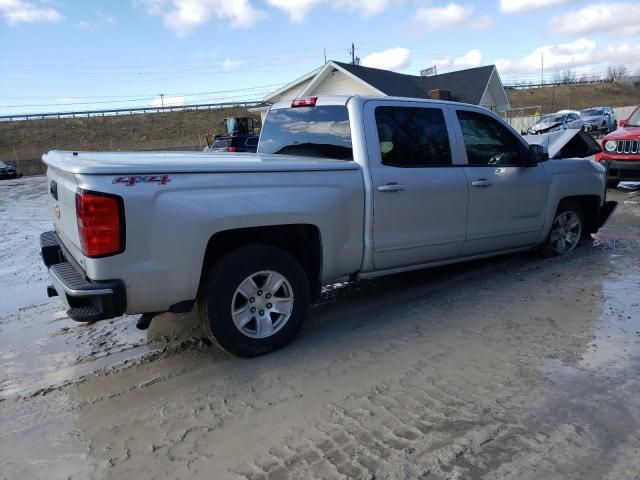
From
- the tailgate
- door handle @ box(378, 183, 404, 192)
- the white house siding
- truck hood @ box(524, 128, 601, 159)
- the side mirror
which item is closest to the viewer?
the tailgate

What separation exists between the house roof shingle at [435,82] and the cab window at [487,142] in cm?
2281

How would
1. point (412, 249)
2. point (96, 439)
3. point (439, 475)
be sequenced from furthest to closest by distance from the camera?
1. point (412, 249)
2. point (96, 439)
3. point (439, 475)

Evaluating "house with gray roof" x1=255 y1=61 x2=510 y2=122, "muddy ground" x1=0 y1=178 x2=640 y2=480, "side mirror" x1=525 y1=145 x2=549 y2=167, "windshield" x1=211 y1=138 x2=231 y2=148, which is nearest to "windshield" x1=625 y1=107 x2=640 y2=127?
"side mirror" x1=525 y1=145 x2=549 y2=167

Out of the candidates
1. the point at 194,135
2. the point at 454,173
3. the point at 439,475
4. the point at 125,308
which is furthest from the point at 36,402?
the point at 194,135

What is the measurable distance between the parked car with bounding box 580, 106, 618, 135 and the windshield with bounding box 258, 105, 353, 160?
26599mm

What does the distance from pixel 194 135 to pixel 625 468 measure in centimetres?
6296

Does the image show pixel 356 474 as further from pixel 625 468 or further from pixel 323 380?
pixel 625 468

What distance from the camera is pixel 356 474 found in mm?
2525

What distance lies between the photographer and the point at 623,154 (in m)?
10.5

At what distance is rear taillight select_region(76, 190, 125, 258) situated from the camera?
3074mm

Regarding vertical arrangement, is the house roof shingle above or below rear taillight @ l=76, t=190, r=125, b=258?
above

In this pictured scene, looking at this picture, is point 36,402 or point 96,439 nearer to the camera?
point 96,439

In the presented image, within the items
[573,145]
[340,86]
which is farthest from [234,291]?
[340,86]

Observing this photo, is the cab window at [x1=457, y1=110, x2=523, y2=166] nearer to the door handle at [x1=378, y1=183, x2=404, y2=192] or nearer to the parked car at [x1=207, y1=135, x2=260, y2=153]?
the door handle at [x1=378, y1=183, x2=404, y2=192]
